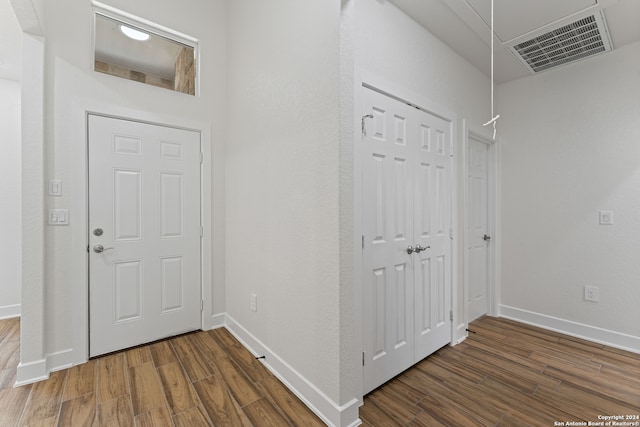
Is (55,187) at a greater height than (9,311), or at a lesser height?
greater

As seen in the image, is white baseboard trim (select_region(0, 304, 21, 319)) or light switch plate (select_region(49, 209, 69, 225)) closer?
light switch plate (select_region(49, 209, 69, 225))

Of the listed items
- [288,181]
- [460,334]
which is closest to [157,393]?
[288,181]

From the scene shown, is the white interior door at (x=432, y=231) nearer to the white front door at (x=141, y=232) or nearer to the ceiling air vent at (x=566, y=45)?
the ceiling air vent at (x=566, y=45)

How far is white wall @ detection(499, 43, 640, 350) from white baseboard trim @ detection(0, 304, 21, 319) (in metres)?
5.63

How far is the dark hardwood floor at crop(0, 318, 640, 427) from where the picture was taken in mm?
1596

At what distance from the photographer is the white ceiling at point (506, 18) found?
1996 mm

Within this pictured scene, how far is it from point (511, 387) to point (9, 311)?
4.92 metres

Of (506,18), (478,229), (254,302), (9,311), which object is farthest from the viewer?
(478,229)

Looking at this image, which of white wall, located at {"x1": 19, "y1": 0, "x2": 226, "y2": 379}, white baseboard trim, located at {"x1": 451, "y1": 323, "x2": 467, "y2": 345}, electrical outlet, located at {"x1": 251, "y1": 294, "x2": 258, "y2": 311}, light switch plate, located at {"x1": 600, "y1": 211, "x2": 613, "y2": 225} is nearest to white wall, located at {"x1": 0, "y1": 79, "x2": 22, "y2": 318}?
white wall, located at {"x1": 19, "y1": 0, "x2": 226, "y2": 379}

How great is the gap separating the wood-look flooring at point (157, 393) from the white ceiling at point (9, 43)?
2.75 metres

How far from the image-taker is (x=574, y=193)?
9.11 ft

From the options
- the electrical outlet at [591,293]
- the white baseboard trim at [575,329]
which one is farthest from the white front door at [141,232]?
the electrical outlet at [591,293]

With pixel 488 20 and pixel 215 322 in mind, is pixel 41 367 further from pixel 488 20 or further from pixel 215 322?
pixel 488 20

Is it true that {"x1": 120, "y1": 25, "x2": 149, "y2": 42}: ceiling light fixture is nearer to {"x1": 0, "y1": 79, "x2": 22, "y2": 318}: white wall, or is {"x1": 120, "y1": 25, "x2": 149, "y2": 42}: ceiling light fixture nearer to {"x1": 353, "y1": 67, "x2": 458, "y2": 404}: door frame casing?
{"x1": 0, "y1": 79, "x2": 22, "y2": 318}: white wall
